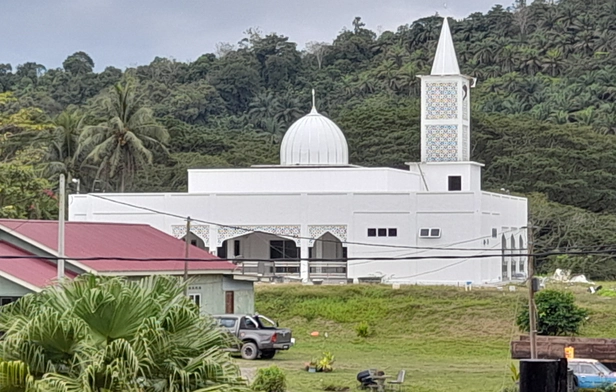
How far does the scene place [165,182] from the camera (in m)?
70.8

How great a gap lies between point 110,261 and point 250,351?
4301 millimetres

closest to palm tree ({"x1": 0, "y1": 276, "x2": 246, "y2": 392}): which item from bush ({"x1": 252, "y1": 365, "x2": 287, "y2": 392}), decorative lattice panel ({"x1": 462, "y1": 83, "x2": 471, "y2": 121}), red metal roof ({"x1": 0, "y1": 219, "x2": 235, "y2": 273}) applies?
bush ({"x1": 252, "y1": 365, "x2": 287, "y2": 392})

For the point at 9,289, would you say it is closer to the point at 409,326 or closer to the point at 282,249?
the point at 409,326

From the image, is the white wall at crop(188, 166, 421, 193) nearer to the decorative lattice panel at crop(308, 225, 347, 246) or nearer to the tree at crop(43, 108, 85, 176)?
the decorative lattice panel at crop(308, 225, 347, 246)

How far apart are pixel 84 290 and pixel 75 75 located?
335ft

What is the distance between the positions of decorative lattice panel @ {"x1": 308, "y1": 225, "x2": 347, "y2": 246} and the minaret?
20.6 ft

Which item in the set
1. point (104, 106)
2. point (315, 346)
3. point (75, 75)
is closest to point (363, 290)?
point (315, 346)

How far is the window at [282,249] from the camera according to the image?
50.7 meters

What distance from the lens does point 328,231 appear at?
47.5 meters

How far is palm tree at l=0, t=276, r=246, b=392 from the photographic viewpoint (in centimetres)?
1117

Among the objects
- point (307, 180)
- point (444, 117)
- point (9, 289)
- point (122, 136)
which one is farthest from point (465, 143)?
point (9, 289)

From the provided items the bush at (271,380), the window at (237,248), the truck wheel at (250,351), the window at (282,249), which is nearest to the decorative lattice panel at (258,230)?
the window at (282,249)

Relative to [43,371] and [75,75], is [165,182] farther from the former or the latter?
[43,371]

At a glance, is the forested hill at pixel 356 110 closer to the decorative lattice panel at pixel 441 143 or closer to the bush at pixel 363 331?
the decorative lattice panel at pixel 441 143
